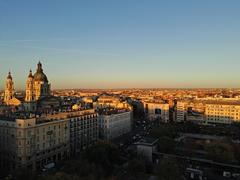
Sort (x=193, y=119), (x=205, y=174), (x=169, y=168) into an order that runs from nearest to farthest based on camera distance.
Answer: (x=169, y=168) → (x=205, y=174) → (x=193, y=119)

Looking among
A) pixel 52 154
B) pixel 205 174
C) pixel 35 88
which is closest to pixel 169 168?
pixel 205 174

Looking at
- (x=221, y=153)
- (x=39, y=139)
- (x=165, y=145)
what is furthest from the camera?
(x=165, y=145)

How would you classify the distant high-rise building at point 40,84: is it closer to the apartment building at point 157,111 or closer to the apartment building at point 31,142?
the apartment building at point 31,142

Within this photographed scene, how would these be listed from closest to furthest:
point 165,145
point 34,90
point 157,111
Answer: point 165,145 < point 34,90 < point 157,111

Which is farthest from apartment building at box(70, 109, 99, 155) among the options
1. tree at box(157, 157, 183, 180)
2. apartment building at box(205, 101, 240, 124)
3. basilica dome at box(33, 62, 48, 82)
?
apartment building at box(205, 101, 240, 124)

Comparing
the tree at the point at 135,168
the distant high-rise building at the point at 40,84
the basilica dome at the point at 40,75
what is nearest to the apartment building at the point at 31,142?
the tree at the point at 135,168

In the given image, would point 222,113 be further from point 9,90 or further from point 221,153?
point 9,90

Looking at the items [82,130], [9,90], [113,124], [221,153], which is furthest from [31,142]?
[9,90]

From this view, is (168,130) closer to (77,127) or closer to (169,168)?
(77,127)

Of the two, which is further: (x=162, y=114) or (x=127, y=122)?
(x=162, y=114)

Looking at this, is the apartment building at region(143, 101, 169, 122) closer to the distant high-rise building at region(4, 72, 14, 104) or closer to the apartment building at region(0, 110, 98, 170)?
the apartment building at region(0, 110, 98, 170)

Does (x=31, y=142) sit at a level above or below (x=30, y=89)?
below
